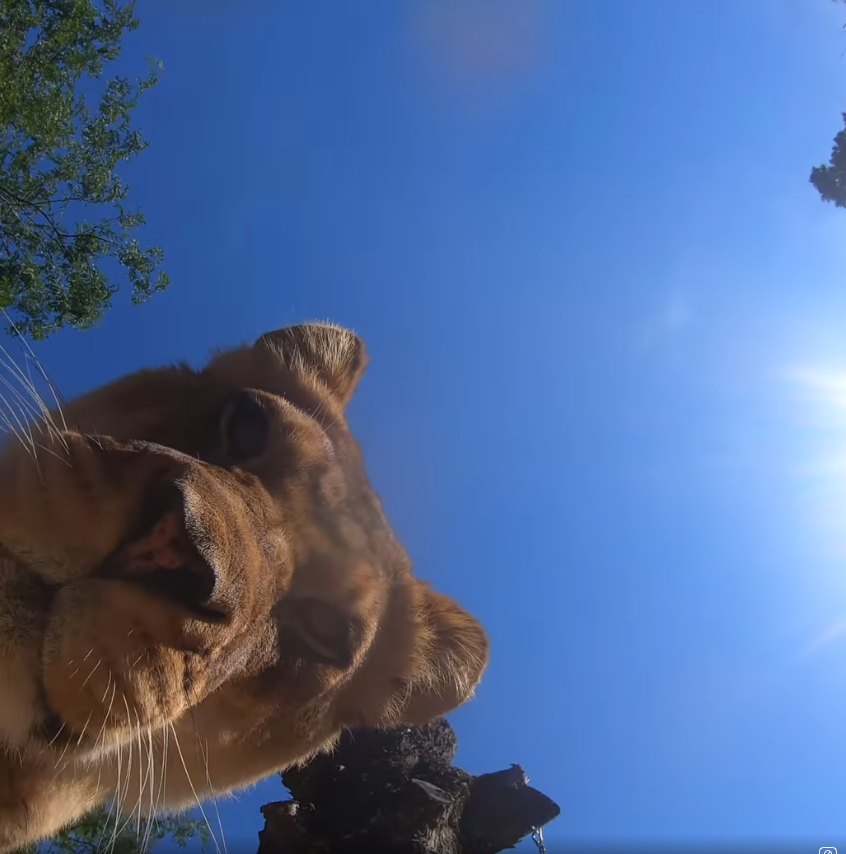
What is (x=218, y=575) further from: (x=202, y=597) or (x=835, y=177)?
(x=835, y=177)

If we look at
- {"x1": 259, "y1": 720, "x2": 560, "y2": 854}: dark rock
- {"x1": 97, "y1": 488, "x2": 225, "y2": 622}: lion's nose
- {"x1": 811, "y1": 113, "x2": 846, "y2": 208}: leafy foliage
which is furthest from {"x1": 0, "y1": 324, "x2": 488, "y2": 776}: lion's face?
{"x1": 811, "y1": 113, "x2": 846, "y2": 208}: leafy foliage

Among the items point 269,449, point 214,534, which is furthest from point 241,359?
point 214,534

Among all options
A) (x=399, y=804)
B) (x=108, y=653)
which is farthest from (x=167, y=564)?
(x=399, y=804)

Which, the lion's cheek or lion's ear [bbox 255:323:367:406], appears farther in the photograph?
lion's ear [bbox 255:323:367:406]

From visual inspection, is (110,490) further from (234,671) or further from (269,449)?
(269,449)

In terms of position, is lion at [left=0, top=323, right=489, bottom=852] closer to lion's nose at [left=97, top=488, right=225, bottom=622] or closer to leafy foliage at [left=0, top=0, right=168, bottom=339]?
lion's nose at [left=97, top=488, right=225, bottom=622]

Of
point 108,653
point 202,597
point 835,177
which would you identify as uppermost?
point 835,177

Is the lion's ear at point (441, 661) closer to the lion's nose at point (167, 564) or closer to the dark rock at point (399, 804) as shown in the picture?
the lion's nose at point (167, 564)
